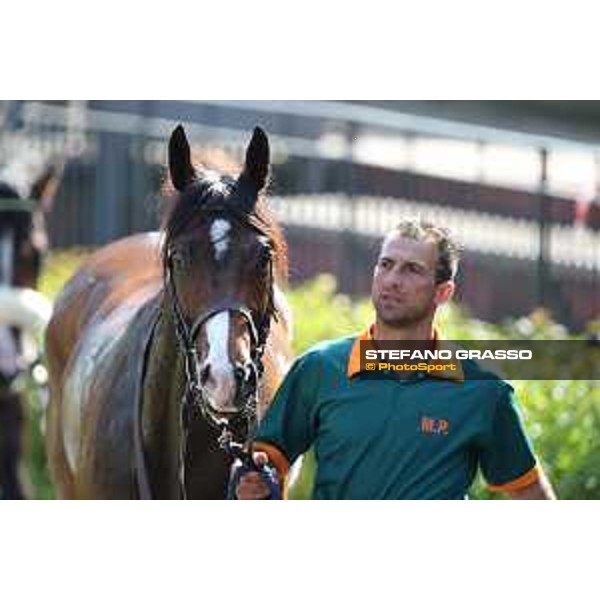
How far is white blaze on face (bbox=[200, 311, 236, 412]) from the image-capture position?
17.8ft

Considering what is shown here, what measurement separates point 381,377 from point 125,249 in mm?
1337

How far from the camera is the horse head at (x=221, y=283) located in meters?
5.45

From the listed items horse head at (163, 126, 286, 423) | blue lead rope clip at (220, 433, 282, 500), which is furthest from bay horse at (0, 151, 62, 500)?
blue lead rope clip at (220, 433, 282, 500)

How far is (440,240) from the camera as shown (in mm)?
5859

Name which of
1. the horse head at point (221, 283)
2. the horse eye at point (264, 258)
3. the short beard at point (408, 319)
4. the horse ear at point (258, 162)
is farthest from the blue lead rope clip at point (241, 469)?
the horse ear at point (258, 162)

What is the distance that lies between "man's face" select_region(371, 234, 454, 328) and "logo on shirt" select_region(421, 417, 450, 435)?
36 cm

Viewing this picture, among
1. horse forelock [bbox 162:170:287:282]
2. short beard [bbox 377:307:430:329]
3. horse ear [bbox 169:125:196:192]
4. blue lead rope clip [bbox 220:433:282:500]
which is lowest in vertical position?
blue lead rope clip [bbox 220:433:282:500]

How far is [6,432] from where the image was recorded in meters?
6.70

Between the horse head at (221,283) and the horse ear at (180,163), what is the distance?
48mm

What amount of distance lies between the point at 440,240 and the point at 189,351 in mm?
877

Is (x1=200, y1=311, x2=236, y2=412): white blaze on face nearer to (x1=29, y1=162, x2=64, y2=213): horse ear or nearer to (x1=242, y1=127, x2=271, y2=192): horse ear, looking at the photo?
(x1=242, y1=127, x2=271, y2=192): horse ear

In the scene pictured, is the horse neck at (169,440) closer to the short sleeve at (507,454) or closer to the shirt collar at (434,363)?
the shirt collar at (434,363)
